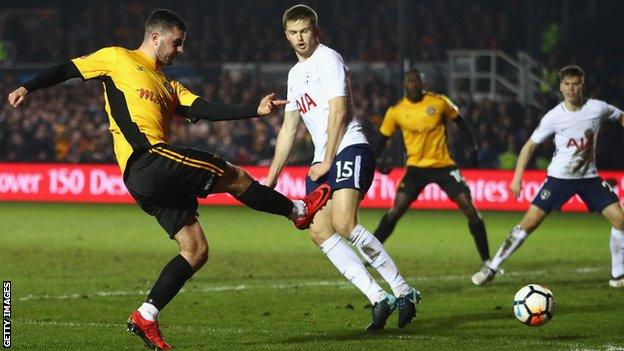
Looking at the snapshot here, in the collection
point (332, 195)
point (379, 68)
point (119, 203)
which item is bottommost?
point (119, 203)

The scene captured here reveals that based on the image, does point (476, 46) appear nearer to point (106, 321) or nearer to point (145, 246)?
point (145, 246)

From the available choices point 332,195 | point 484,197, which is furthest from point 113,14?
point 332,195

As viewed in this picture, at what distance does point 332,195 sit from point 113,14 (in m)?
29.8

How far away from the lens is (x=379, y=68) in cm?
2908

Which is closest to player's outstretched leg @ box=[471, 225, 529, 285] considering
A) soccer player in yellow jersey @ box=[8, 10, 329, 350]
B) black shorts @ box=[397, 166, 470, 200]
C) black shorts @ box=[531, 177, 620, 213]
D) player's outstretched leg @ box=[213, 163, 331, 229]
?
black shorts @ box=[531, 177, 620, 213]

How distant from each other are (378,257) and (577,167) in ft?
12.9

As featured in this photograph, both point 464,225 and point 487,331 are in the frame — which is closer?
point 487,331

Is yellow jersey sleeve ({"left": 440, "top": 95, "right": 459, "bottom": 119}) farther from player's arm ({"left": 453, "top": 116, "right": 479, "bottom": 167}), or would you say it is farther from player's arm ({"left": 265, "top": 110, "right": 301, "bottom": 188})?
player's arm ({"left": 265, "top": 110, "right": 301, "bottom": 188})

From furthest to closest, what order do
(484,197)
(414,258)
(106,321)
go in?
(484,197)
(414,258)
(106,321)

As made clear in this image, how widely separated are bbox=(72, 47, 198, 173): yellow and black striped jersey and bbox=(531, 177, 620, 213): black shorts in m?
5.45

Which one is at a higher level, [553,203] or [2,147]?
[553,203]

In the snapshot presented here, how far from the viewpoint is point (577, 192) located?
492 inches

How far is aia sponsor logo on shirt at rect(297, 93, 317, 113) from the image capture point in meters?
9.30

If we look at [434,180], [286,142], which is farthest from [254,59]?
[286,142]
